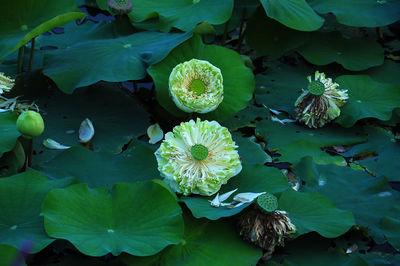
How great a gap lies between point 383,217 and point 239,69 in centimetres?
67

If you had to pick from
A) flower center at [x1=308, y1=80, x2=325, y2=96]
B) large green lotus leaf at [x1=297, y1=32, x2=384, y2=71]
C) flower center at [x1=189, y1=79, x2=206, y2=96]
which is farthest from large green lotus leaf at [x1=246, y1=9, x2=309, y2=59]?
flower center at [x1=189, y1=79, x2=206, y2=96]

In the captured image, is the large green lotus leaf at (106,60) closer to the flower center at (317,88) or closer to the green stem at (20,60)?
the green stem at (20,60)

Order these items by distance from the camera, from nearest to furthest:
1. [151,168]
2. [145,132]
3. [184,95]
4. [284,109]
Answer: [151,168] → [184,95] → [145,132] → [284,109]

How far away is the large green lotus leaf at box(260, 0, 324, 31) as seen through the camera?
1831mm

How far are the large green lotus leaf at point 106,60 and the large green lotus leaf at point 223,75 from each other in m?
0.04

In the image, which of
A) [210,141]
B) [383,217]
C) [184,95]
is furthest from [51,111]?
[383,217]

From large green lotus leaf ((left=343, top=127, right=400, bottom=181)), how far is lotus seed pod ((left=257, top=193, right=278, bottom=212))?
54 centimetres

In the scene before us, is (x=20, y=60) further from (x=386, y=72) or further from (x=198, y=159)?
(x=386, y=72)

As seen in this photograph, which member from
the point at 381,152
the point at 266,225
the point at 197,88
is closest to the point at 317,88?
the point at 381,152

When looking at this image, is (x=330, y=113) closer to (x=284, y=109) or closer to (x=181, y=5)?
(x=284, y=109)

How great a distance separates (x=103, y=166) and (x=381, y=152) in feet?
3.02

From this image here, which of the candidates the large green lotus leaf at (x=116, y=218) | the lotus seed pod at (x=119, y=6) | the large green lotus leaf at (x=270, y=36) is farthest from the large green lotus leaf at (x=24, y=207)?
the large green lotus leaf at (x=270, y=36)

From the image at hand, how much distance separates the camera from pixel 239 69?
5.56 feet

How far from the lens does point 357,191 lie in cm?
148
